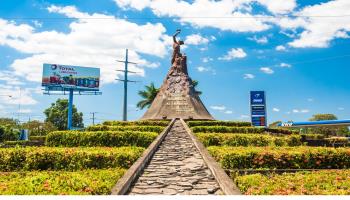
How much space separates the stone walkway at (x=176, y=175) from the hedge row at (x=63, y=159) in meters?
1.05

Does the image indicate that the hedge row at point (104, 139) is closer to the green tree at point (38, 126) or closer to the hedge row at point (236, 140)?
the hedge row at point (236, 140)

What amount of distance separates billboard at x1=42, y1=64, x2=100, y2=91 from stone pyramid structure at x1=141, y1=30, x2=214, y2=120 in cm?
2023

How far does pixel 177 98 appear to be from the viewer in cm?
3288

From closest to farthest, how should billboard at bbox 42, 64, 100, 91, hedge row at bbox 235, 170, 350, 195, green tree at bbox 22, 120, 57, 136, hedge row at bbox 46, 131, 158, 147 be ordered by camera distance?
hedge row at bbox 235, 170, 350, 195 < hedge row at bbox 46, 131, 158, 147 < billboard at bbox 42, 64, 100, 91 < green tree at bbox 22, 120, 57, 136

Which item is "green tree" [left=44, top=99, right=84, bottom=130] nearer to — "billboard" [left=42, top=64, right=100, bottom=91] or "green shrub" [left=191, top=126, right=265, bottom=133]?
"billboard" [left=42, top=64, right=100, bottom=91]

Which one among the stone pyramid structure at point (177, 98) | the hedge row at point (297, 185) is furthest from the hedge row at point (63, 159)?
the stone pyramid structure at point (177, 98)

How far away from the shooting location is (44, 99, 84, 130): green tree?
7600 centimetres

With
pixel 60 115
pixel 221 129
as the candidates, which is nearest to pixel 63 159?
pixel 221 129

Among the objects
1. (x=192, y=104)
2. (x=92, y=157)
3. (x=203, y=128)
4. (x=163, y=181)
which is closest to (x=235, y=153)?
(x=163, y=181)

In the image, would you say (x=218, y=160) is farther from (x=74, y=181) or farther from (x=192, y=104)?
(x=192, y=104)

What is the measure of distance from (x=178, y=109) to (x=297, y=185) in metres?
23.9

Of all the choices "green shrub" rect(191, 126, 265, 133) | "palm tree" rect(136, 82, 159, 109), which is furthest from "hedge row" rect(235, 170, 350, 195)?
"palm tree" rect(136, 82, 159, 109)

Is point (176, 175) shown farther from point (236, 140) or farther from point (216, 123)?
point (216, 123)

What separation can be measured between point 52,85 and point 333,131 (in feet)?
238
